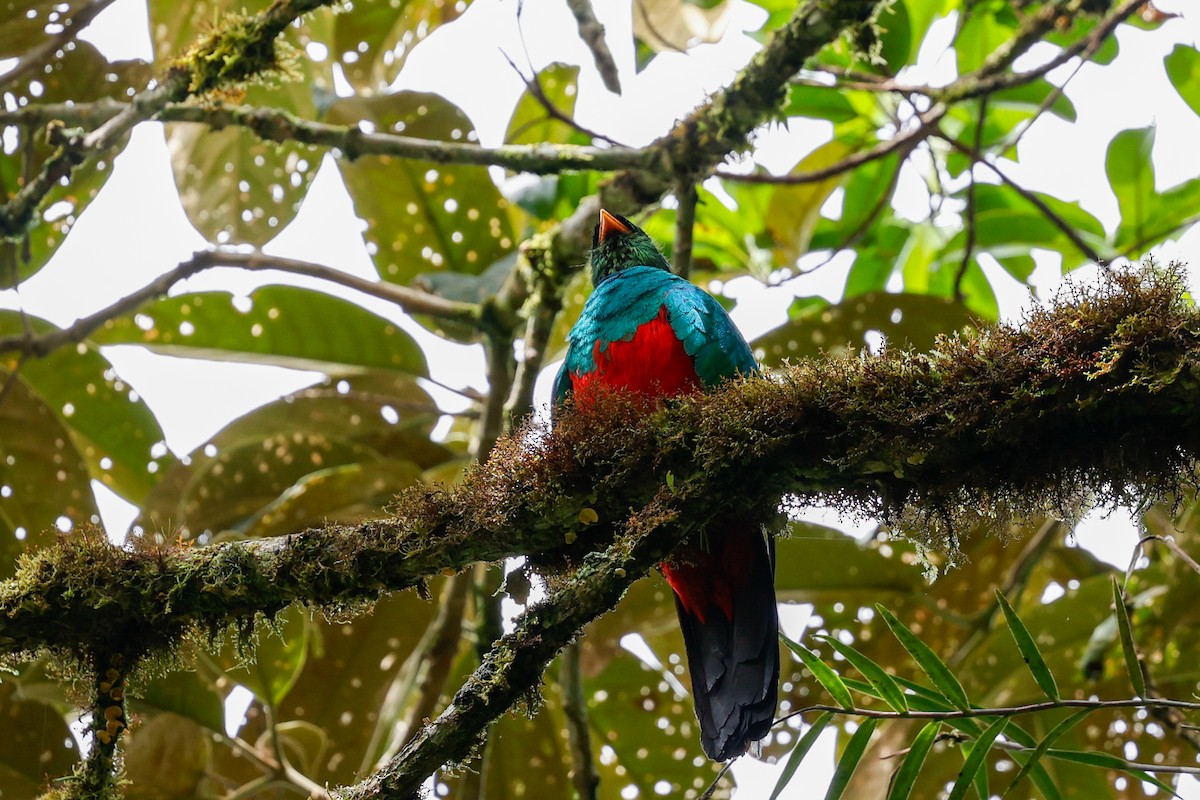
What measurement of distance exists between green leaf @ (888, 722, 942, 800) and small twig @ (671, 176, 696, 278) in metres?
1.92

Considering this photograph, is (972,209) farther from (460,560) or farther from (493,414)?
(460,560)

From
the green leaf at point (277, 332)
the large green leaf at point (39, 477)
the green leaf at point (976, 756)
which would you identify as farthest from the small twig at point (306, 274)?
the green leaf at point (976, 756)

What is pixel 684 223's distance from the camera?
3398 mm

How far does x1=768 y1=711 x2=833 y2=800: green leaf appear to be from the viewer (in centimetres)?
164

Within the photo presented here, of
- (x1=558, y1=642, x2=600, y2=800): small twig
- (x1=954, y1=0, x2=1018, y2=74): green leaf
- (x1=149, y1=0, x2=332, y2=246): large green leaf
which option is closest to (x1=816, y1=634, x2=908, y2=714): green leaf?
(x1=558, y1=642, x2=600, y2=800): small twig

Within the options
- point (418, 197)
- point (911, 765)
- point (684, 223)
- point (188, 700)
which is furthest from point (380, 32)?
point (911, 765)

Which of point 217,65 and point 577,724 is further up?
point 217,65

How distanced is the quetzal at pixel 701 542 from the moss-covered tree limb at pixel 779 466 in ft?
0.75

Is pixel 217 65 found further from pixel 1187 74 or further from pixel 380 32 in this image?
pixel 1187 74

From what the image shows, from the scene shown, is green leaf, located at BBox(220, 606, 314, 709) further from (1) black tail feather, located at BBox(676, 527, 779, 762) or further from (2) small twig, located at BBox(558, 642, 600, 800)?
(1) black tail feather, located at BBox(676, 527, 779, 762)

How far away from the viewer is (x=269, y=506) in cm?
376

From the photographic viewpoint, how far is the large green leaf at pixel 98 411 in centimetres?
392

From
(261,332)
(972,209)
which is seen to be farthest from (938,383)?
(261,332)

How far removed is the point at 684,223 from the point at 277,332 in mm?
1648
